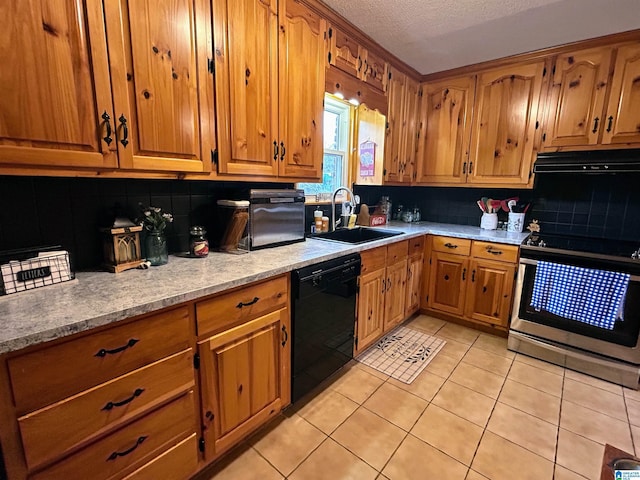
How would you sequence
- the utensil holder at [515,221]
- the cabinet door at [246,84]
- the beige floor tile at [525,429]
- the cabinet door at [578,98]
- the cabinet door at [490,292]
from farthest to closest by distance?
1. the utensil holder at [515,221]
2. the cabinet door at [490,292]
3. the cabinet door at [578,98]
4. the beige floor tile at [525,429]
5. the cabinet door at [246,84]

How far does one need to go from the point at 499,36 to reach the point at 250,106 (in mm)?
2009

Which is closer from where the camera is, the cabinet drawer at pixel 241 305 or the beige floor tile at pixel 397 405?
the cabinet drawer at pixel 241 305

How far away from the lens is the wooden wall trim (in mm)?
2236

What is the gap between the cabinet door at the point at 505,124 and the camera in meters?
2.66

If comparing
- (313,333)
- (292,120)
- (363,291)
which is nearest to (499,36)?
(292,120)

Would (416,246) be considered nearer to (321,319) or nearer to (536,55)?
(321,319)

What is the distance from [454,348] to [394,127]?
204 centimetres

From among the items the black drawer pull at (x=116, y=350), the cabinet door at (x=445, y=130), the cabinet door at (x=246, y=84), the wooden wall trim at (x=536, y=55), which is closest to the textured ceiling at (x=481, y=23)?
the wooden wall trim at (x=536, y=55)

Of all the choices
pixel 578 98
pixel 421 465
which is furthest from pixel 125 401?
pixel 578 98

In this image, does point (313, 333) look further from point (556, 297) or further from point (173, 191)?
point (556, 297)

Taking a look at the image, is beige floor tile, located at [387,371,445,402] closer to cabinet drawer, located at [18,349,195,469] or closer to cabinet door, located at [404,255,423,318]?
cabinet door, located at [404,255,423,318]

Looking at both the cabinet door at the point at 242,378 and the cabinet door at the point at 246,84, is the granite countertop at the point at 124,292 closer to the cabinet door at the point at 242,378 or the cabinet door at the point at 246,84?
the cabinet door at the point at 242,378

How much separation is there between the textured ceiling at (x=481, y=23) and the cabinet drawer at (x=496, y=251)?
160 centimetres

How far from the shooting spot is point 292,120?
186 centimetres
